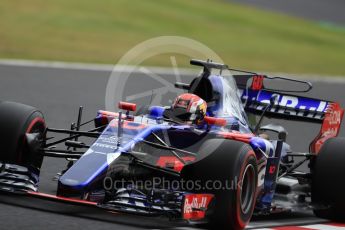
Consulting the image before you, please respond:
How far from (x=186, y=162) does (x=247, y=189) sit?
0.58 meters

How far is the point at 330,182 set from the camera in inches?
322

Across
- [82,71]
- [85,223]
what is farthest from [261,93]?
[82,71]

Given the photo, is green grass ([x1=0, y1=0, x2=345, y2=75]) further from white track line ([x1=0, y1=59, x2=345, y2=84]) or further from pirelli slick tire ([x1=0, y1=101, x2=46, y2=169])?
pirelli slick tire ([x1=0, y1=101, x2=46, y2=169])

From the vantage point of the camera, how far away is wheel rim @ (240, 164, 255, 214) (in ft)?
23.9

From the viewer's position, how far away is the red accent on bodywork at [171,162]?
759 cm

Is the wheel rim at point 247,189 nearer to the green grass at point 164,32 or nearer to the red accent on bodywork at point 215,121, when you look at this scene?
the red accent on bodywork at point 215,121

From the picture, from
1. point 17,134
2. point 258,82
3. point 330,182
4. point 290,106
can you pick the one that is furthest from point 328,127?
point 17,134

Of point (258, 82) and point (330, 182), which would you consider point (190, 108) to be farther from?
point (258, 82)

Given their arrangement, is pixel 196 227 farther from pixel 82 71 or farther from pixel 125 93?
pixel 82 71

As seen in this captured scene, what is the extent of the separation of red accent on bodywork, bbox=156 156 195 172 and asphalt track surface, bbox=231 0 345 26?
2189 centimetres

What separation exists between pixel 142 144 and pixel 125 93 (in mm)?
8383

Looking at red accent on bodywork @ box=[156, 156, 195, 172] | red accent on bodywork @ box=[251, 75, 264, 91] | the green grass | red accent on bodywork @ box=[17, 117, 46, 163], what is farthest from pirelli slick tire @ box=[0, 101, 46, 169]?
the green grass

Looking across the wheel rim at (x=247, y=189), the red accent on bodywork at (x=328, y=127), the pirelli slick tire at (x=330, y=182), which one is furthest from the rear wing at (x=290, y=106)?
the wheel rim at (x=247, y=189)

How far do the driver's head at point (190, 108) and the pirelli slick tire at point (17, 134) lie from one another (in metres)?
1.30
